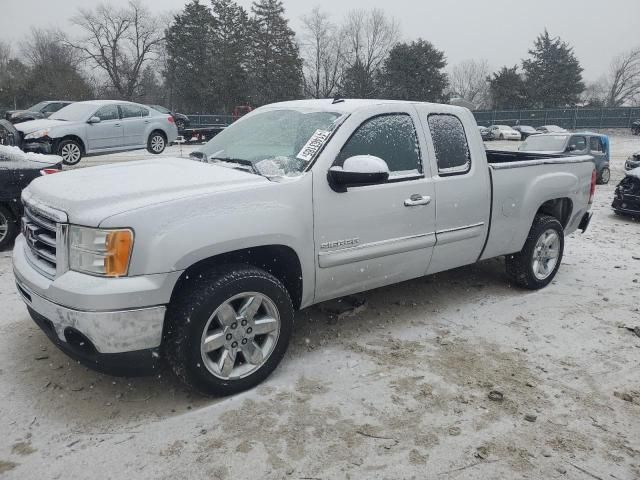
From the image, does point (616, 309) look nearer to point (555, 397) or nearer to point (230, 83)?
point (555, 397)

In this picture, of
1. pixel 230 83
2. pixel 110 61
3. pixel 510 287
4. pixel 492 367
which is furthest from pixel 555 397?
pixel 110 61

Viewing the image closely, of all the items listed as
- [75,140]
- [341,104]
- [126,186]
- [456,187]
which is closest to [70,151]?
[75,140]

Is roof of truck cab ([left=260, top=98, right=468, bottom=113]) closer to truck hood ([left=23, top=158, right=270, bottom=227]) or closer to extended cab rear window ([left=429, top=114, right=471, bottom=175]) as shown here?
extended cab rear window ([left=429, top=114, right=471, bottom=175])

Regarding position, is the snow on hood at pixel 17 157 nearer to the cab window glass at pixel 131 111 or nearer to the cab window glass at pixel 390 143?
the cab window glass at pixel 390 143

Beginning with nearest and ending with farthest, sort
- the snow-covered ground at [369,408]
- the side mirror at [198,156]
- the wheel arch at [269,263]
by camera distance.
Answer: the snow-covered ground at [369,408] → the wheel arch at [269,263] → the side mirror at [198,156]

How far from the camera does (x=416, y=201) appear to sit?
3812 millimetres

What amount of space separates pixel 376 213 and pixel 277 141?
0.88 metres

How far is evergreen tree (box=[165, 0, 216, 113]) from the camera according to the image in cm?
5056

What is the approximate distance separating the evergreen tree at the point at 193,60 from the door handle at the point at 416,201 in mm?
49410

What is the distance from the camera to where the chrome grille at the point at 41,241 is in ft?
9.53

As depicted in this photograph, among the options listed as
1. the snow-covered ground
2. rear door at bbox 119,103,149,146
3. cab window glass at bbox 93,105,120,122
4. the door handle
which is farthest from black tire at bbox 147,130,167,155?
the door handle

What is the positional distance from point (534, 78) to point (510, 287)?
201 feet

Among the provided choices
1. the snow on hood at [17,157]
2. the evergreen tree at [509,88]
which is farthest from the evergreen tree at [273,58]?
the snow on hood at [17,157]

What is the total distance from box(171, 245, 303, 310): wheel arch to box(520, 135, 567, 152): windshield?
476 inches
